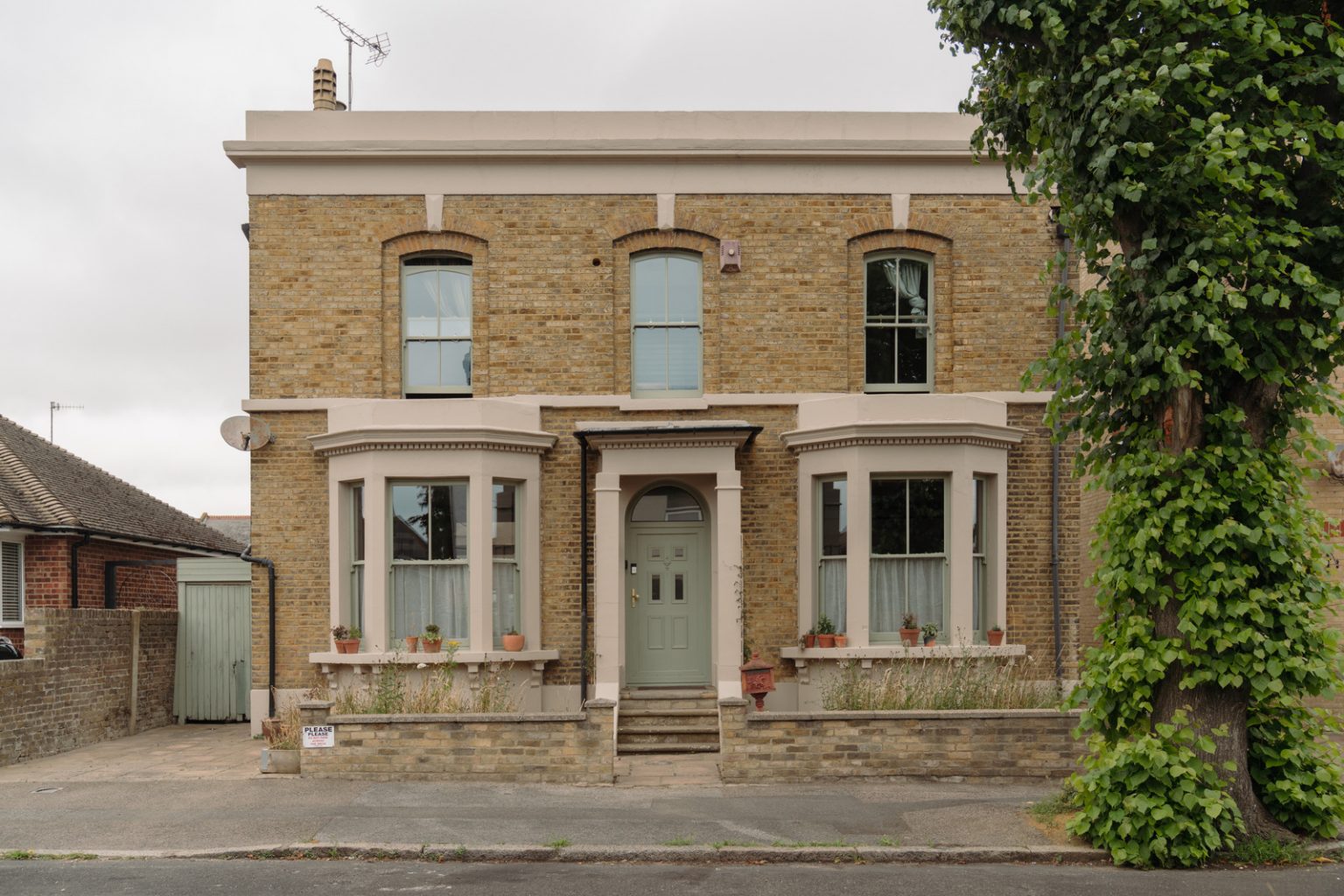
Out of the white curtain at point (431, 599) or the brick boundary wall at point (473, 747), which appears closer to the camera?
the brick boundary wall at point (473, 747)

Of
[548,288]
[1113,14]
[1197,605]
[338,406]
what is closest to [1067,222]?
[1113,14]

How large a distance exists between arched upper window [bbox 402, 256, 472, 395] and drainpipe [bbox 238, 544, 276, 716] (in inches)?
107

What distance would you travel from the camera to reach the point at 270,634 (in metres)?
13.6

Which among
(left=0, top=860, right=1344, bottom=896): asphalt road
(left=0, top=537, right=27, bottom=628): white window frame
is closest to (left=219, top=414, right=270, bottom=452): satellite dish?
(left=0, top=537, right=27, bottom=628): white window frame

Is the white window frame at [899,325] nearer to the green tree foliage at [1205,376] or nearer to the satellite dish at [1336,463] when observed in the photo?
the satellite dish at [1336,463]

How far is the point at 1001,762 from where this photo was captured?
425 inches

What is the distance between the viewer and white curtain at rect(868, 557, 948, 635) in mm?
13539

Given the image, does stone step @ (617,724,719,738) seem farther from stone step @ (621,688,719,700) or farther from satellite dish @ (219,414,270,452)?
satellite dish @ (219,414,270,452)

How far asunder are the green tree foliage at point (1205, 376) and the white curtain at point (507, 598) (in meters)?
7.20

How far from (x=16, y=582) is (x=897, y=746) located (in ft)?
43.5

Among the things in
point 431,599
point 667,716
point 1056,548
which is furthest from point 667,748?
point 1056,548

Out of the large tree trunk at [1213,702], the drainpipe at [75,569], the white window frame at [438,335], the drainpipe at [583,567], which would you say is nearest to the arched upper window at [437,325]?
the white window frame at [438,335]

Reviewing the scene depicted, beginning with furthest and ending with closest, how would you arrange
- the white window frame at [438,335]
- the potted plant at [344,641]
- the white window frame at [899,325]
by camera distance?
the white window frame at [899,325]
the white window frame at [438,335]
the potted plant at [344,641]

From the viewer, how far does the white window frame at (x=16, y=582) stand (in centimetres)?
1630
